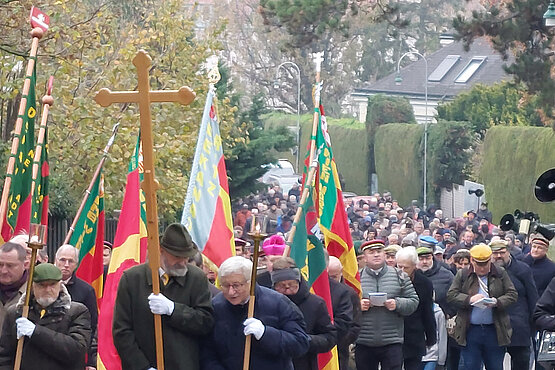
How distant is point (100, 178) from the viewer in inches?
483

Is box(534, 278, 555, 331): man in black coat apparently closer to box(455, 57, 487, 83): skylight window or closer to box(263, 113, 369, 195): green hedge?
box(263, 113, 369, 195): green hedge

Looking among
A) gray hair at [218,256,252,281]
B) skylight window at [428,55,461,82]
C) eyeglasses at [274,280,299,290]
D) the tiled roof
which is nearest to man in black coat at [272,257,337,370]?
eyeglasses at [274,280,299,290]

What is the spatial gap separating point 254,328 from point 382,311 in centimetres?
493

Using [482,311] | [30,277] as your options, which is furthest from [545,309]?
[30,277]

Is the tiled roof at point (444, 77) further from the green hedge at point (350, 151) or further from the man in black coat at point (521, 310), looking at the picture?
the man in black coat at point (521, 310)

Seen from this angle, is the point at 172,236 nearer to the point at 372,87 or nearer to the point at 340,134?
the point at 340,134

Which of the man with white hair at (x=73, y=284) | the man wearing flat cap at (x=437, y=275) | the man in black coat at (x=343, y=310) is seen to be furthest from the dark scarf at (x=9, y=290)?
the man wearing flat cap at (x=437, y=275)

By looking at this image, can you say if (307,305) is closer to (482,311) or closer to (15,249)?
(15,249)

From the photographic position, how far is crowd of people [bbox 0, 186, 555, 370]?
26.9 ft

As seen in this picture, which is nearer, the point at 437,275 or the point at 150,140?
the point at 150,140

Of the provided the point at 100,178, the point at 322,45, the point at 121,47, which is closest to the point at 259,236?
the point at 100,178

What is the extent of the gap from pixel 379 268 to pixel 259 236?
5.03 m

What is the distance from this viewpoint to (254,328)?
8.10 m

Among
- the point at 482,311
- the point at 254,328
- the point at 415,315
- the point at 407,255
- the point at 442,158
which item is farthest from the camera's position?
the point at 442,158
